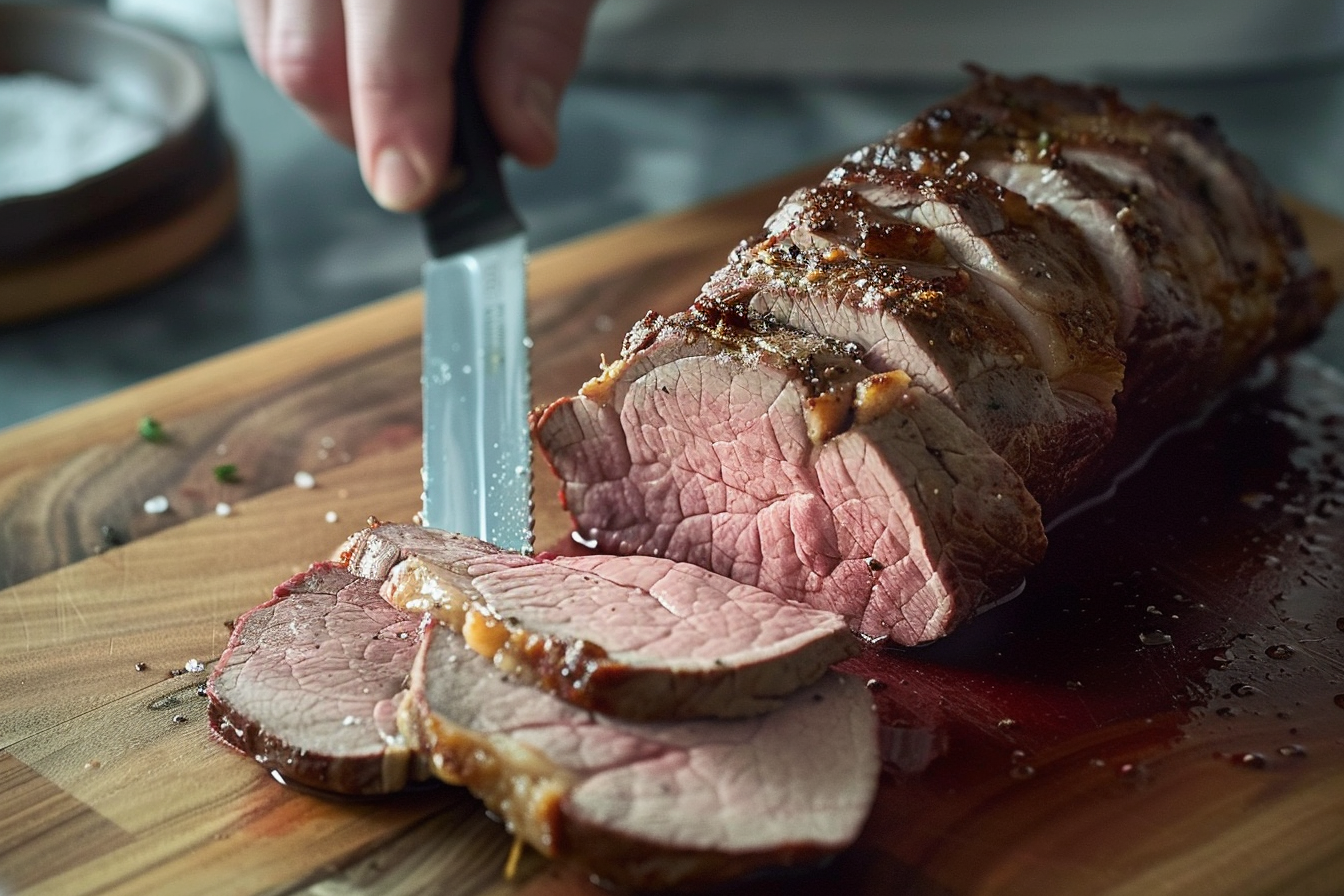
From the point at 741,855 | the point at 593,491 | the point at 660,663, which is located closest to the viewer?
the point at 741,855

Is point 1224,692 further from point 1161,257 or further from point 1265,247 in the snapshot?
point 1265,247

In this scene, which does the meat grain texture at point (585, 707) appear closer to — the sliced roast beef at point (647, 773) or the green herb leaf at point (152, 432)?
the sliced roast beef at point (647, 773)

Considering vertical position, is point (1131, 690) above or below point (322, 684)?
above

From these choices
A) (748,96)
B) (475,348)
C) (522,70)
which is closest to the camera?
(475,348)

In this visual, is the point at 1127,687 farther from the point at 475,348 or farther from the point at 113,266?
the point at 113,266

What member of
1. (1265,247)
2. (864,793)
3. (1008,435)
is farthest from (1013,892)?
(1265,247)

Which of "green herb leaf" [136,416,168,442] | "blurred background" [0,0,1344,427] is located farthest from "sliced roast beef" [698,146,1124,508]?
"blurred background" [0,0,1344,427]

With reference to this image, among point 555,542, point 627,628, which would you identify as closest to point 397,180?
point 555,542
